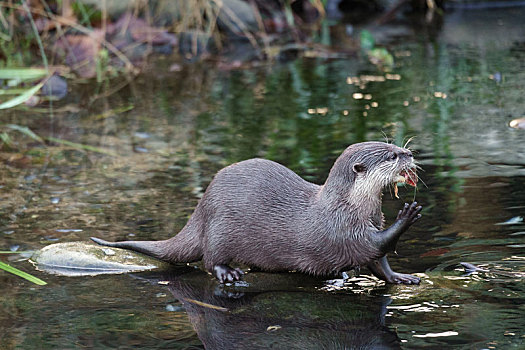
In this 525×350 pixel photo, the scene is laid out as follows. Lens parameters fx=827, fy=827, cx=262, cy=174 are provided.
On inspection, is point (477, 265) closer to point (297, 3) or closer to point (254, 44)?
point (254, 44)

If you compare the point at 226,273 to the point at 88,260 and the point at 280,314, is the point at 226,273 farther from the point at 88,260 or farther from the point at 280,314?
the point at 88,260

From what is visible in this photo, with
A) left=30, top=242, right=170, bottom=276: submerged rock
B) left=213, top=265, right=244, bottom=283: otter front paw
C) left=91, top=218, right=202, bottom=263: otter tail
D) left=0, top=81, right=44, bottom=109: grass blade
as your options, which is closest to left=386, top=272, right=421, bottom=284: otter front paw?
left=213, top=265, right=244, bottom=283: otter front paw

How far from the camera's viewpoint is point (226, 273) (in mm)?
2723

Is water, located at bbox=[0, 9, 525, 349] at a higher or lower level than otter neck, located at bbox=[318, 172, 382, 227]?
lower

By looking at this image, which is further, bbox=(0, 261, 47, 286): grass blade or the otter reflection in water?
bbox=(0, 261, 47, 286): grass blade

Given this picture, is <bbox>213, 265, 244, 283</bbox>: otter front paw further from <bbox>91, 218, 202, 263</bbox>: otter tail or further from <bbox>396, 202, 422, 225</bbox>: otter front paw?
<bbox>396, 202, 422, 225</bbox>: otter front paw

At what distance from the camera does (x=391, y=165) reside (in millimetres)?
2609

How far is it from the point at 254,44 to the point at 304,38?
0.79 m

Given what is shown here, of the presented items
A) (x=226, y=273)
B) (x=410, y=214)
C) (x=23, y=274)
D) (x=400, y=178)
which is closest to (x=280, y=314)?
(x=226, y=273)

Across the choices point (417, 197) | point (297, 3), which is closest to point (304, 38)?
point (297, 3)

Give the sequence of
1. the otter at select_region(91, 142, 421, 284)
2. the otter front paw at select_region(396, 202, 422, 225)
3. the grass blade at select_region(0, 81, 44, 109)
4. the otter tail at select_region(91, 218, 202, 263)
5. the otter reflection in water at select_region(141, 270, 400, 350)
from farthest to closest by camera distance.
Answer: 1. the grass blade at select_region(0, 81, 44, 109)
2. the otter tail at select_region(91, 218, 202, 263)
3. the otter at select_region(91, 142, 421, 284)
4. the otter front paw at select_region(396, 202, 422, 225)
5. the otter reflection in water at select_region(141, 270, 400, 350)

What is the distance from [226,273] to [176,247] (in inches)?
8.8

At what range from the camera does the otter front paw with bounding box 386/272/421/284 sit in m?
2.56

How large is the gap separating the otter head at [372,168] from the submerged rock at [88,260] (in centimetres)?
73
